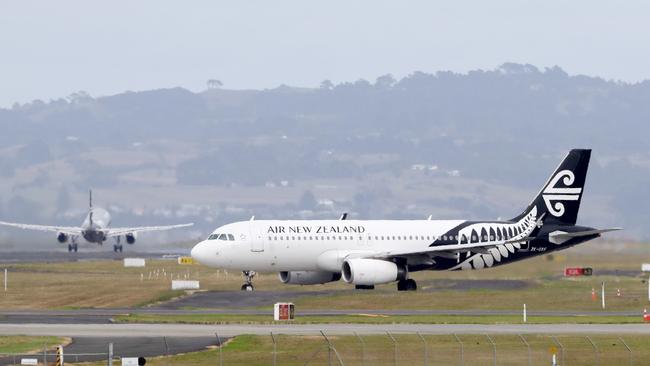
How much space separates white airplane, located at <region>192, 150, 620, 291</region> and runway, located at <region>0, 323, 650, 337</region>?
1901 centimetres

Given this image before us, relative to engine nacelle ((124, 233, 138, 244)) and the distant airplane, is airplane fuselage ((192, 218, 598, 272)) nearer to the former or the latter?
the distant airplane

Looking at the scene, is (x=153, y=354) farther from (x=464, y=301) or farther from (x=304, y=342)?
(x=464, y=301)

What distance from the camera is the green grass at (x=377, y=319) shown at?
6319cm

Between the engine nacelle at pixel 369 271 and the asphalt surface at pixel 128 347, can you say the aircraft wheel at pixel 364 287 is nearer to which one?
the engine nacelle at pixel 369 271

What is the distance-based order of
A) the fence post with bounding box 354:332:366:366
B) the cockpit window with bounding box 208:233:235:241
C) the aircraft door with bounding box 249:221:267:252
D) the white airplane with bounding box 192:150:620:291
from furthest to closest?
the cockpit window with bounding box 208:233:235:241 → the white airplane with bounding box 192:150:620:291 → the aircraft door with bounding box 249:221:267:252 → the fence post with bounding box 354:332:366:366

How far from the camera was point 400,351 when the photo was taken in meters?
50.8

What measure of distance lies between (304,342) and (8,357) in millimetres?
10439

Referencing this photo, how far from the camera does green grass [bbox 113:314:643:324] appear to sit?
63.2m

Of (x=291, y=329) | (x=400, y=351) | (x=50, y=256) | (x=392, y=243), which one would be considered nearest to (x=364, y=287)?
(x=392, y=243)

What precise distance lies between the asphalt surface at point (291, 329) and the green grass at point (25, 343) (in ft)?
5.53

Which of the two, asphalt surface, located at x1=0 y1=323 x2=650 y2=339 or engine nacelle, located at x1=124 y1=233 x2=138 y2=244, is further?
engine nacelle, located at x1=124 y1=233 x2=138 y2=244

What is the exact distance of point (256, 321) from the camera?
63375mm

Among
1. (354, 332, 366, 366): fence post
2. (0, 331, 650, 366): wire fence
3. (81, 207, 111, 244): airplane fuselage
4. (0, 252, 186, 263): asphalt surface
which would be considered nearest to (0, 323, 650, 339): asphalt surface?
(0, 331, 650, 366): wire fence

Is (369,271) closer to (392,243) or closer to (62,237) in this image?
(392,243)
